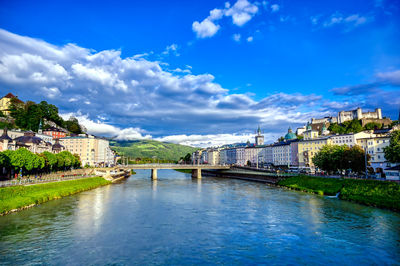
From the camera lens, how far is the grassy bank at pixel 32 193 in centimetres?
3772

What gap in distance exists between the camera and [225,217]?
3731 centimetres

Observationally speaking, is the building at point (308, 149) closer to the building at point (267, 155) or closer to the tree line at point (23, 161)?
the building at point (267, 155)

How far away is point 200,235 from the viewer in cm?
2881

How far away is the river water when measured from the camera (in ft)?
73.4

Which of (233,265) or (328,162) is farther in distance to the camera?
(328,162)

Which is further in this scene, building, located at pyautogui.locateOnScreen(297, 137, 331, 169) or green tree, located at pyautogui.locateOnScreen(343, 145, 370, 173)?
building, located at pyautogui.locateOnScreen(297, 137, 331, 169)

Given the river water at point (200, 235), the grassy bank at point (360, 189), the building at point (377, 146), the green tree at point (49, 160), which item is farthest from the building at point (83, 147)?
the building at point (377, 146)

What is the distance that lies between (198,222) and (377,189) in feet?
107

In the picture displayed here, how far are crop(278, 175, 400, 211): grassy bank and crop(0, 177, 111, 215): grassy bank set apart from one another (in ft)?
176

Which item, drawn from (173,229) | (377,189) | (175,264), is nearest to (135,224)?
(173,229)

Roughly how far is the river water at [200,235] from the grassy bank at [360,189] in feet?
9.17

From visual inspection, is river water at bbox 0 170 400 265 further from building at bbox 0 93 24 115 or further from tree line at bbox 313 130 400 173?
building at bbox 0 93 24 115

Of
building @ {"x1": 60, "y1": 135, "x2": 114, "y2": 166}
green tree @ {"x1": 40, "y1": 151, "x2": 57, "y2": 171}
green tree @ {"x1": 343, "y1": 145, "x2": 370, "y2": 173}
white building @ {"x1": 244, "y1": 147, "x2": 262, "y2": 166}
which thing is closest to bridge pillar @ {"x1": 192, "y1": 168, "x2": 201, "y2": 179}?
building @ {"x1": 60, "y1": 135, "x2": 114, "y2": 166}

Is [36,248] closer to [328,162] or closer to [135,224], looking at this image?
[135,224]
